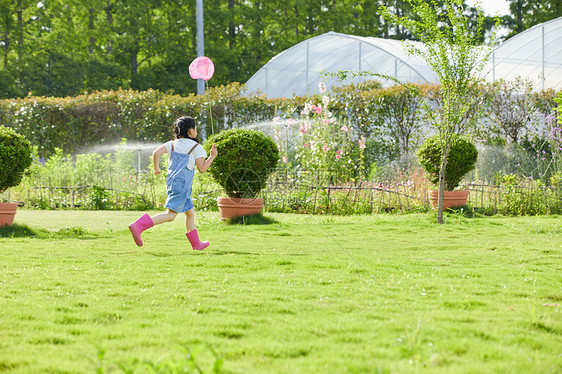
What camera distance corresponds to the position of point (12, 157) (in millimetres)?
7500

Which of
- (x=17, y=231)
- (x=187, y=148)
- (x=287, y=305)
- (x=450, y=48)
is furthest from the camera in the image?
(x=450, y=48)

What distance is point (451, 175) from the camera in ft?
32.2

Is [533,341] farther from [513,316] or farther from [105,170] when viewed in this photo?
[105,170]

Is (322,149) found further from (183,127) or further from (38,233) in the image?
(38,233)

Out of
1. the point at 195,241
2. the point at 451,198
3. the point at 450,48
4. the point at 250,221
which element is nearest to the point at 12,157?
the point at 195,241

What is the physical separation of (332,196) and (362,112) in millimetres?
4495

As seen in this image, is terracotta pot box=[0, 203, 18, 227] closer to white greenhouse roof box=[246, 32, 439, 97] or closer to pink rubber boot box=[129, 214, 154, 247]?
pink rubber boot box=[129, 214, 154, 247]

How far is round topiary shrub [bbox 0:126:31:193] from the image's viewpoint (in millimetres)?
7465

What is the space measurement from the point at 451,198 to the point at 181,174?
559cm

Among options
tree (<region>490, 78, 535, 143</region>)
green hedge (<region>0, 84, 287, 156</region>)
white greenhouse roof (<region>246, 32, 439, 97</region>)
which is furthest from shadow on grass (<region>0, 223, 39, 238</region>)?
white greenhouse roof (<region>246, 32, 439, 97</region>)

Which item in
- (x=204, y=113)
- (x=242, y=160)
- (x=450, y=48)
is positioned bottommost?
(x=242, y=160)

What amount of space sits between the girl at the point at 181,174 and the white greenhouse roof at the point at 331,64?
12.4 m

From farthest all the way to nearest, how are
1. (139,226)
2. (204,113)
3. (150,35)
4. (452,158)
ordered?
(150,35) → (204,113) → (452,158) → (139,226)

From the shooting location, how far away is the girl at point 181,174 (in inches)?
227
